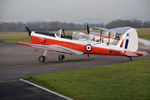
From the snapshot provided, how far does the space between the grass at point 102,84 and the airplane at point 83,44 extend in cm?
379

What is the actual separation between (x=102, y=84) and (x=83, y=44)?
732 centimetres

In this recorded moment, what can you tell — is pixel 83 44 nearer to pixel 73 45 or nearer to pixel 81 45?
pixel 81 45

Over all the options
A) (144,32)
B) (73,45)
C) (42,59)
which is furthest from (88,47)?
(144,32)

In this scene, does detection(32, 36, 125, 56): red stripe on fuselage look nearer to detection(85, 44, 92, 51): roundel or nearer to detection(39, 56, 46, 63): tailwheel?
detection(85, 44, 92, 51): roundel

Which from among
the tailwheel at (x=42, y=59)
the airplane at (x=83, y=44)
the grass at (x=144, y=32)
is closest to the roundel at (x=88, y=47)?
the airplane at (x=83, y=44)

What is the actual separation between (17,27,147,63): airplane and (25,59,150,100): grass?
3.79 meters

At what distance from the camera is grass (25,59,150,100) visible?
7078 millimetres

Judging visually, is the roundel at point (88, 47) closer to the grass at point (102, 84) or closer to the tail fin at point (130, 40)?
the tail fin at point (130, 40)

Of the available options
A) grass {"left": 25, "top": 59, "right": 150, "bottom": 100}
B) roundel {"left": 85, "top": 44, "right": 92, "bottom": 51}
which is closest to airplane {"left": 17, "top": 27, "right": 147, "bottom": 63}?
roundel {"left": 85, "top": 44, "right": 92, "bottom": 51}

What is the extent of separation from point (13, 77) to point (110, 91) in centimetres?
435

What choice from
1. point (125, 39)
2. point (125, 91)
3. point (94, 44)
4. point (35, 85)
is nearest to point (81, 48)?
point (94, 44)

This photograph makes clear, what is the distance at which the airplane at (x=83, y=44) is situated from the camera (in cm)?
1455

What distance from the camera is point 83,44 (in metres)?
15.7

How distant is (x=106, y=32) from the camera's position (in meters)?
23.7
